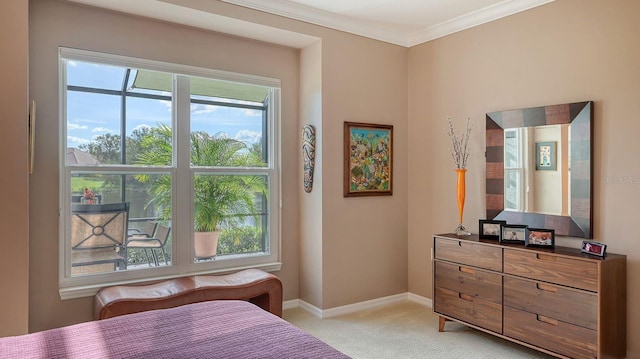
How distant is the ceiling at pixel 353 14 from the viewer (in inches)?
132

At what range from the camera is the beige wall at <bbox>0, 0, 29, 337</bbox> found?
102 inches

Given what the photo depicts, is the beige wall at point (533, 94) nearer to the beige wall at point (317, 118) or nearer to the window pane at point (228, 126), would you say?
the beige wall at point (317, 118)

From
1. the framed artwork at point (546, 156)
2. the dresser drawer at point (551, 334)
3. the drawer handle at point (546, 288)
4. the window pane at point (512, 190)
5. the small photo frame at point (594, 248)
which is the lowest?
the dresser drawer at point (551, 334)

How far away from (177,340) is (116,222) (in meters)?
1.98

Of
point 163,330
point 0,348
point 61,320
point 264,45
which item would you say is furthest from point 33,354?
point 264,45

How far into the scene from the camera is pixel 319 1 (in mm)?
3596

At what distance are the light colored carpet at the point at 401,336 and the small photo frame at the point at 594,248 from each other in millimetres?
840

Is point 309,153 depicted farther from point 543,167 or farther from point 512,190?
point 543,167

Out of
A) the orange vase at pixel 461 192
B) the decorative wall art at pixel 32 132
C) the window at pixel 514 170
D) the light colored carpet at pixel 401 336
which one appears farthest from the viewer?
the orange vase at pixel 461 192

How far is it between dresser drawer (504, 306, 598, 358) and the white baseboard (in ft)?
4.08

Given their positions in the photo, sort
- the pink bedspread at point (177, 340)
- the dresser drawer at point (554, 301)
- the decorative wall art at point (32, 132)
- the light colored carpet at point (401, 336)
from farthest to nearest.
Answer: the light colored carpet at point (401, 336) < the decorative wall art at point (32, 132) < the dresser drawer at point (554, 301) < the pink bedspread at point (177, 340)

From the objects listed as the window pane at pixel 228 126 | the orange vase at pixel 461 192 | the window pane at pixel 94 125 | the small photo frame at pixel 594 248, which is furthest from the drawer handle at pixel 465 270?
the window pane at pixel 94 125

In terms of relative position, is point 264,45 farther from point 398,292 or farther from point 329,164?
point 398,292

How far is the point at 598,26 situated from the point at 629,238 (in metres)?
1.48
